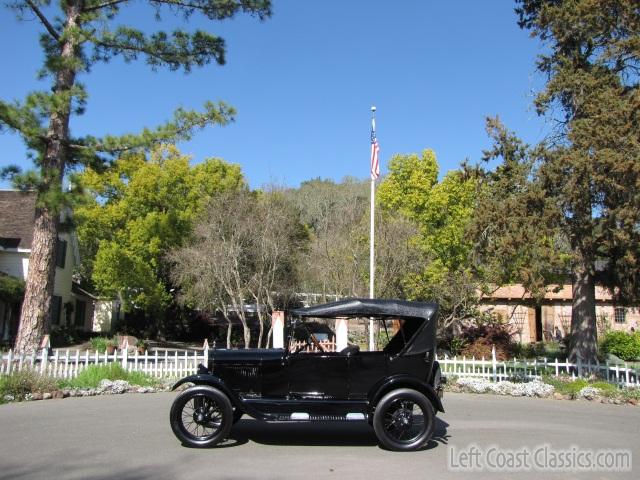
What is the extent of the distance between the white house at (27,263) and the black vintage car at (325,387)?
13801 millimetres

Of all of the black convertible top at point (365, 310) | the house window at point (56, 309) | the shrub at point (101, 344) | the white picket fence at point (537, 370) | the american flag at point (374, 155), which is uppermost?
the american flag at point (374, 155)

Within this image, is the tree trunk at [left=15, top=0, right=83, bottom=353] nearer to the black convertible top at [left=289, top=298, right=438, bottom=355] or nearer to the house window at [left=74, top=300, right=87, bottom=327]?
the black convertible top at [left=289, top=298, right=438, bottom=355]

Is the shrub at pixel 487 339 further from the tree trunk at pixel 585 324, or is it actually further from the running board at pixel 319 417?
the running board at pixel 319 417

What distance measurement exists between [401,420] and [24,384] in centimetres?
809

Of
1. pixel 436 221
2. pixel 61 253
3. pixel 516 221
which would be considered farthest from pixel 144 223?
pixel 516 221

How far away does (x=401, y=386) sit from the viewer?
779 cm

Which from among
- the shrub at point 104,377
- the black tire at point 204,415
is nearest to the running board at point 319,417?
the black tire at point 204,415

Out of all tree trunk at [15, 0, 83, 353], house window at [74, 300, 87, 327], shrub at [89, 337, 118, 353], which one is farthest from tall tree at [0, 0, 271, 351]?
house window at [74, 300, 87, 327]

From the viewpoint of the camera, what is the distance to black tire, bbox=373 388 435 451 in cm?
750

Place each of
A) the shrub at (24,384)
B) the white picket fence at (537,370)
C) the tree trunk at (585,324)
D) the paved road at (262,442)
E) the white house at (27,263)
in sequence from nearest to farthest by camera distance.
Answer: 1. the paved road at (262,442)
2. the shrub at (24,384)
3. the white picket fence at (537,370)
4. the tree trunk at (585,324)
5. the white house at (27,263)

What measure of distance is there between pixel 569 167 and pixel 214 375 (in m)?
10.1

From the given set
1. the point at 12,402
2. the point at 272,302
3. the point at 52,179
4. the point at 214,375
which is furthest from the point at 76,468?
the point at 272,302

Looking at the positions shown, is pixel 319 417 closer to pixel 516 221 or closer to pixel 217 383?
pixel 217 383

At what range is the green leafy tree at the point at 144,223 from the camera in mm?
28984
